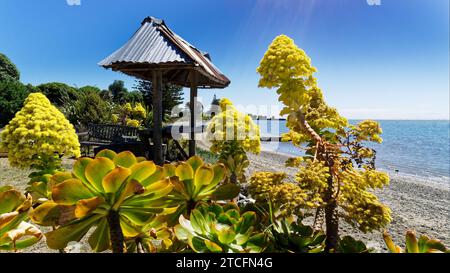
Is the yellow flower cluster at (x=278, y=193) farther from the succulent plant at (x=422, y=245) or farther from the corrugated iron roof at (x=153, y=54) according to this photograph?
the corrugated iron roof at (x=153, y=54)

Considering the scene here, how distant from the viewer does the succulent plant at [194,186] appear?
762 mm

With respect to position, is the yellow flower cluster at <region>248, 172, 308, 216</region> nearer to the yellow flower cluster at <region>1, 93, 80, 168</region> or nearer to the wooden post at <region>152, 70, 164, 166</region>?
the yellow flower cluster at <region>1, 93, 80, 168</region>

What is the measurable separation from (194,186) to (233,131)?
46.3 inches

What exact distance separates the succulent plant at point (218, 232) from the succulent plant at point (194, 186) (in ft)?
0.25

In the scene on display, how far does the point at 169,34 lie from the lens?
5477 mm

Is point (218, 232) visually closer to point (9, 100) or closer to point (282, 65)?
point (282, 65)

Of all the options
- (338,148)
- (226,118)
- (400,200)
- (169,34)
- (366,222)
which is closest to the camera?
(366,222)

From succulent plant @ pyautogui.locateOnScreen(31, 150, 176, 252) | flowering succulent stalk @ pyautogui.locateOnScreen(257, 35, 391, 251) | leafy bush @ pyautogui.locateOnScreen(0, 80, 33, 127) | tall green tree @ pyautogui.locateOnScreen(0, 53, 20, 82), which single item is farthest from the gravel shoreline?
tall green tree @ pyautogui.locateOnScreen(0, 53, 20, 82)

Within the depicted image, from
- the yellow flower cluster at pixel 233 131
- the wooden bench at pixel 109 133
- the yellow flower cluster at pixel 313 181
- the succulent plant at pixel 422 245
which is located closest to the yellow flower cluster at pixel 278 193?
the yellow flower cluster at pixel 313 181

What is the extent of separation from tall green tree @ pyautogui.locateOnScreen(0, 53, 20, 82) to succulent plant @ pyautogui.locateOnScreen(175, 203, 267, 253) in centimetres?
6153

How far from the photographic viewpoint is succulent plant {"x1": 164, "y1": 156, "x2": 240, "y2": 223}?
762mm
